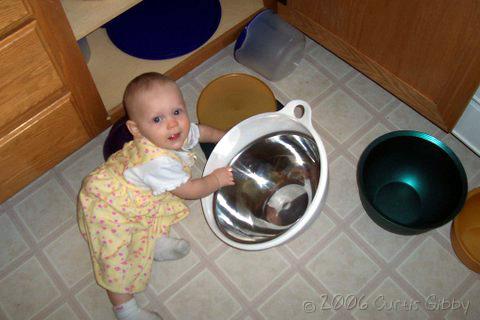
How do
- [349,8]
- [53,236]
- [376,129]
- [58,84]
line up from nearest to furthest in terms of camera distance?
1. [58,84]
2. [349,8]
3. [53,236]
4. [376,129]

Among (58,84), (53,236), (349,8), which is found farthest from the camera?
(53,236)

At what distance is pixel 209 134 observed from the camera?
1273mm

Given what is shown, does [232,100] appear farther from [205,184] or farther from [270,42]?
[205,184]

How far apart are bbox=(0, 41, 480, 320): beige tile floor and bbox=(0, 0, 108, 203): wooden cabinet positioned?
5.6 inches

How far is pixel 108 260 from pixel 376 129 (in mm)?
851

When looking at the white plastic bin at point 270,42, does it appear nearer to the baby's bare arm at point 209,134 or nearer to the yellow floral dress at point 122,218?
the baby's bare arm at point 209,134

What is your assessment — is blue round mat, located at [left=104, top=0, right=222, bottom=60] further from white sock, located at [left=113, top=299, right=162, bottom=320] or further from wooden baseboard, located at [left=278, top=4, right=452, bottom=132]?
white sock, located at [left=113, top=299, right=162, bottom=320]

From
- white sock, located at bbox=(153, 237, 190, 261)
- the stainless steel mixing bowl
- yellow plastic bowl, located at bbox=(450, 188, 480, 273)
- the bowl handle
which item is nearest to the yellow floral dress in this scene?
white sock, located at bbox=(153, 237, 190, 261)

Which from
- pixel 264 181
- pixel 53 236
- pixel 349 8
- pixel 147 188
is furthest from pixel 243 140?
pixel 53 236

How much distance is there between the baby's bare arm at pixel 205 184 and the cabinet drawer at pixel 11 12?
1.60 feet

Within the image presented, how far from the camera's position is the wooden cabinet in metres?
0.94

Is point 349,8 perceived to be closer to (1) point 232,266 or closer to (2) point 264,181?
(2) point 264,181

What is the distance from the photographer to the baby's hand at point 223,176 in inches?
45.5

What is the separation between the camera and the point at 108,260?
112 cm
